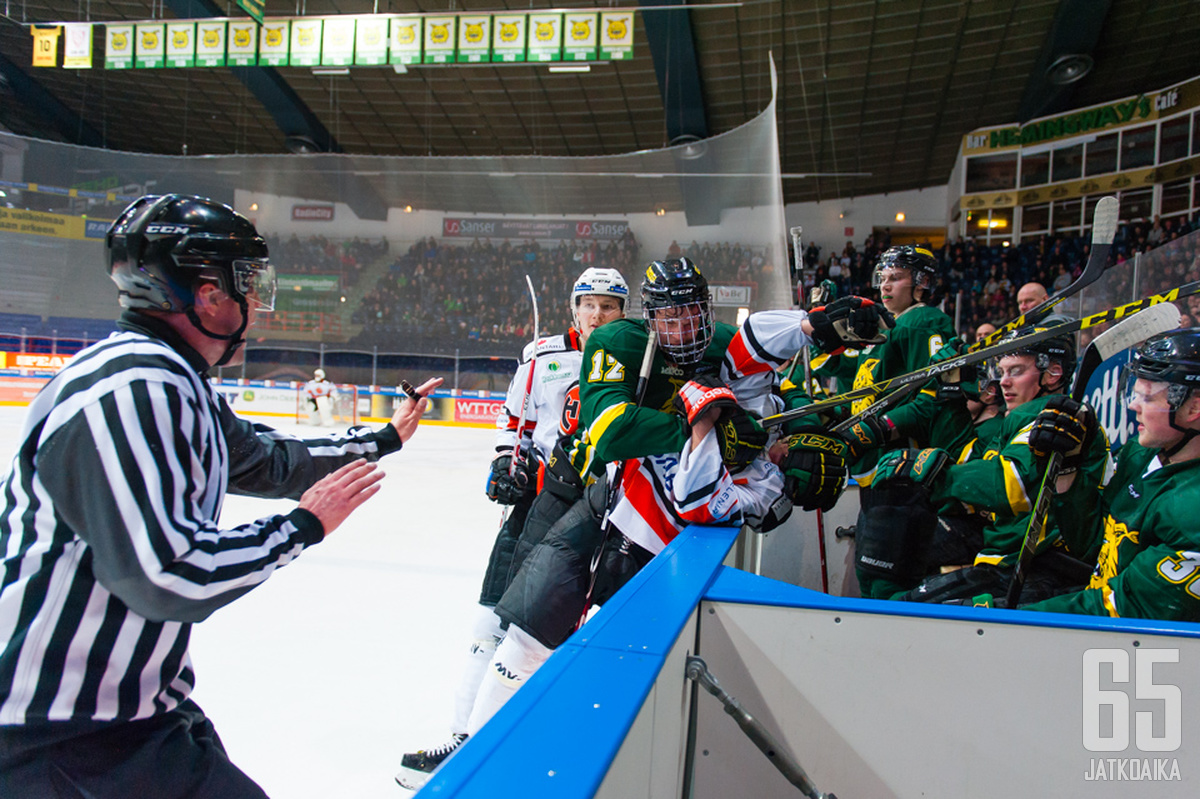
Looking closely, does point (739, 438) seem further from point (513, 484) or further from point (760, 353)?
point (513, 484)

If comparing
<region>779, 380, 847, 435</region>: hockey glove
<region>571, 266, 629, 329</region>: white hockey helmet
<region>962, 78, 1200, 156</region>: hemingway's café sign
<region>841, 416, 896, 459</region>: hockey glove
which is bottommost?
<region>841, 416, 896, 459</region>: hockey glove

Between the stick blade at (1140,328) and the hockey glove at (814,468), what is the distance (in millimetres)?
585

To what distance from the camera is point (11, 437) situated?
6980 millimetres

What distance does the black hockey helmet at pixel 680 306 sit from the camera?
1592 millimetres

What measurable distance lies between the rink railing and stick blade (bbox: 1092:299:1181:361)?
2.31 feet

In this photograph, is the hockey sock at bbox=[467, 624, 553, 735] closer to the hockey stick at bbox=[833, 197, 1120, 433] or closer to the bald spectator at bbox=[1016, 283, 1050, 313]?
the hockey stick at bbox=[833, 197, 1120, 433]

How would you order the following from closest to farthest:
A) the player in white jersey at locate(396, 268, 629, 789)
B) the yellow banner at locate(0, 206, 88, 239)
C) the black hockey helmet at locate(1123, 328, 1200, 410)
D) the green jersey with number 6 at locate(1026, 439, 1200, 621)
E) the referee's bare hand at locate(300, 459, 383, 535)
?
the referee's bare hand at locate(300, 459, 383, 535), the green jersey with number 6 at locate(1026, 439, 1200, 621), the black hockey helmet at locate(1123, 328, 1200, 410), the player in white jersey at locate(396, 268, 629, 789), the yellow banner at locate(0, 206, 88, 239)

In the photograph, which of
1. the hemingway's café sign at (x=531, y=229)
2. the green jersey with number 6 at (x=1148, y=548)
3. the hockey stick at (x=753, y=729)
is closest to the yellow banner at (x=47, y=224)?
the hemingway's café sign at (x=531, y=229)

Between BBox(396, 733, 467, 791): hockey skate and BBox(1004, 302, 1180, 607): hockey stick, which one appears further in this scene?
BBox(396, 733, 467, 791): hockey skate

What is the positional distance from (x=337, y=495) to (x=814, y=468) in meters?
1.16

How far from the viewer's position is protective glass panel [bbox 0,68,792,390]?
897 centimetres

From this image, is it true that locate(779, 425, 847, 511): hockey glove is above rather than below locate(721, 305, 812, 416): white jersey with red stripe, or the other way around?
below

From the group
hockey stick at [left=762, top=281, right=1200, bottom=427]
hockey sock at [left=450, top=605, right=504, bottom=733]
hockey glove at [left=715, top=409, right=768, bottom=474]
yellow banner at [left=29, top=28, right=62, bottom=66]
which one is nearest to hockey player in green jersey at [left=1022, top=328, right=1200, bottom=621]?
hockey stick at [left=762, top=281, right=1200, bottom=427]

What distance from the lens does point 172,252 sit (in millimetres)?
938
